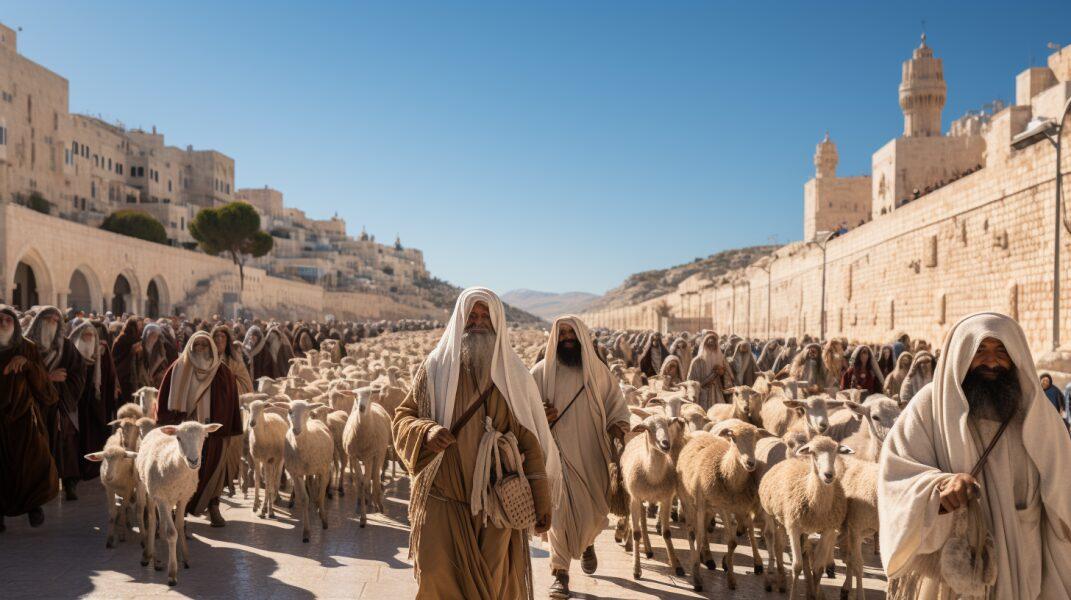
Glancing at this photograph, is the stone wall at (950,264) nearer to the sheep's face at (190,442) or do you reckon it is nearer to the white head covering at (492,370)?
the white head covering at (492,370)

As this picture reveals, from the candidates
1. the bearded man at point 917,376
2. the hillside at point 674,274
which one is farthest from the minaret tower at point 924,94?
the hillside at point 674,274

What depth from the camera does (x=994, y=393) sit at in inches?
124

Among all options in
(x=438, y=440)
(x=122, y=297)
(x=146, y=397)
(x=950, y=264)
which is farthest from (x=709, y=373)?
(x=122, y=297)

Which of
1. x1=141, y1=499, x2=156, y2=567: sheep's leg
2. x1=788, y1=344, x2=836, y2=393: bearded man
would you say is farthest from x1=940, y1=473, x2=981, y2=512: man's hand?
x1=788, y1=344, x2=836, y2=393: bearded man

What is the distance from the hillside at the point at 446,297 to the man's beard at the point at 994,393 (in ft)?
425

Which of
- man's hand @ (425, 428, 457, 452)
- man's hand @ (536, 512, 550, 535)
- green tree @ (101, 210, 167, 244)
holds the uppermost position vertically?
green tree @ (101, 210, 167, 244)

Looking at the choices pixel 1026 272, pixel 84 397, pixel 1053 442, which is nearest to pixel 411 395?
pixel 1053 442

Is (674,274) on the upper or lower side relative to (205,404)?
upper

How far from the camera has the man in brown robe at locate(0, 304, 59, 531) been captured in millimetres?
6469

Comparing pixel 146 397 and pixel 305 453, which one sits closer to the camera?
pixel 305 453

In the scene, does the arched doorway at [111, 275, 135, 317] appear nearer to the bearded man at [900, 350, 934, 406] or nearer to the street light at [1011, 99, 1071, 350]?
the street light at [1011, 99, 1071, 350]

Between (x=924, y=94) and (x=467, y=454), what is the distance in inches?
2313

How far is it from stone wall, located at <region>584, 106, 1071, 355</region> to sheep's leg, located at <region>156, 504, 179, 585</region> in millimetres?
15276

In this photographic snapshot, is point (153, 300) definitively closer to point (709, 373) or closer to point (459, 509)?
point (709, 373)
